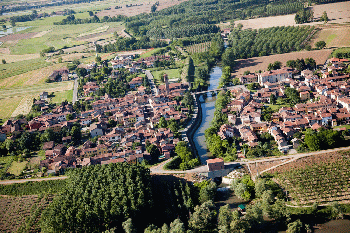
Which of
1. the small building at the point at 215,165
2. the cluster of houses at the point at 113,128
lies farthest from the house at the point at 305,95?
the small building at the point at 215,165

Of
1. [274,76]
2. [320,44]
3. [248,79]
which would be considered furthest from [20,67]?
[320,44]

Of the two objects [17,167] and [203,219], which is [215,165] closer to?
[203,219]

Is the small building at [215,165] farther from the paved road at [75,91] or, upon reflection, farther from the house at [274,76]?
the paved road at [75,91]

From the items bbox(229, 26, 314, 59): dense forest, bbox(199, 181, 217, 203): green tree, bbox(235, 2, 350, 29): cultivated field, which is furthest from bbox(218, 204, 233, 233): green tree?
bbox(235, 2, 350, 29): cultivated field

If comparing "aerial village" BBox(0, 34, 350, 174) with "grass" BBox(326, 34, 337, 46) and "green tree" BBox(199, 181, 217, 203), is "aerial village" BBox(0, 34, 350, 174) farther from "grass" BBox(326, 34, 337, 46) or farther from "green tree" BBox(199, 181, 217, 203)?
"grass" BBox(326, 34, 337, 46)

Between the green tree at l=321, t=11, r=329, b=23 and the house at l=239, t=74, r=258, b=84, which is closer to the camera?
the house at l=239, t=74, r=258, b=84

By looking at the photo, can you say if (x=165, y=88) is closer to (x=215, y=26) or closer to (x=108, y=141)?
(x=108, y=141)
